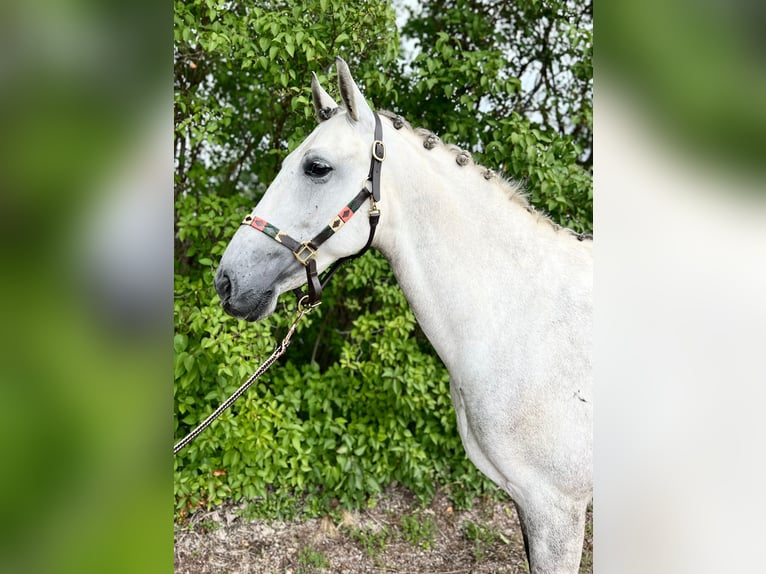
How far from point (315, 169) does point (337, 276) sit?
5.70ft

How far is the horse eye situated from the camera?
1737 mm

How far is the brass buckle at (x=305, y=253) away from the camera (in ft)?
5.70

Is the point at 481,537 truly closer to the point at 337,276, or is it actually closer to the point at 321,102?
the point at 337,276

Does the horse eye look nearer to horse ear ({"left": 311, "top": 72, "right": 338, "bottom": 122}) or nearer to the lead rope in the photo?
horse ear ({"left": 311, "top": 72, "right": 338, "bottom": 122})

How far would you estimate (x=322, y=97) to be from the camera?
1.99 meters

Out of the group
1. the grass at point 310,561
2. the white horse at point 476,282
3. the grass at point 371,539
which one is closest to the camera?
the white horse at point 476,282

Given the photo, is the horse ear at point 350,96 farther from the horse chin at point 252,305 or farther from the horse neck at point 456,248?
the horse chin at point 252,305

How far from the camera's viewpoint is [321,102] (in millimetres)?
1990

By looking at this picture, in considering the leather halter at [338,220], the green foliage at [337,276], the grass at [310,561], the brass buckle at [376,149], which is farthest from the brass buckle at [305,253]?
the grass at [310,561]

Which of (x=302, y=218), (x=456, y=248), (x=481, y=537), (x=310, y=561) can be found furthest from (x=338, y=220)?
(x=481, y=537)

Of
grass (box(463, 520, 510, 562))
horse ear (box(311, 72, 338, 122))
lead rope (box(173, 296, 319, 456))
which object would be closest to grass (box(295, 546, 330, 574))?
grass (box(463, 520, 510, 562))
